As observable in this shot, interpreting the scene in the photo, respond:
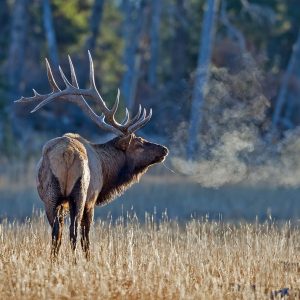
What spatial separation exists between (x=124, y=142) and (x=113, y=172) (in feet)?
1.45

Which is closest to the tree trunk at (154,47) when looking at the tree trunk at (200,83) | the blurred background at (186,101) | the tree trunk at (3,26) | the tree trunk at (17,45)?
the blurred background at (186,101)

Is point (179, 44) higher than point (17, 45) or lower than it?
higher

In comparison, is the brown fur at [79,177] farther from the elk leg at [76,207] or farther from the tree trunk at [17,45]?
the tree trunk at [17,45]

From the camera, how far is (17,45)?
120 feet

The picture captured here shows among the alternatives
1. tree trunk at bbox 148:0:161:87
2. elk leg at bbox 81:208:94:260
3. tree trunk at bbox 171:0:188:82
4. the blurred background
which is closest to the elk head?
the blurred background

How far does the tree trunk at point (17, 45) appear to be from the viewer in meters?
35.7

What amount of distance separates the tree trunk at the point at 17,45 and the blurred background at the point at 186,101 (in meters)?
0.04

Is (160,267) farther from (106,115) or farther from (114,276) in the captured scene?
(106,115)

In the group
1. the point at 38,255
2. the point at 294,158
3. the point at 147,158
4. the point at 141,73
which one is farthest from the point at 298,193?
the point at 141,73

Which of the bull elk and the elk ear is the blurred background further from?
the elk ear

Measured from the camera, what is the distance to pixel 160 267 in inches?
433

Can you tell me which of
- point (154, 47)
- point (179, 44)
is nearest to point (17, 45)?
point (179, 44)

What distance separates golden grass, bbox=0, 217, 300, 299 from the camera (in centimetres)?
1002

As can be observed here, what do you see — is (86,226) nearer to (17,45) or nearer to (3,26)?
(17,45)
